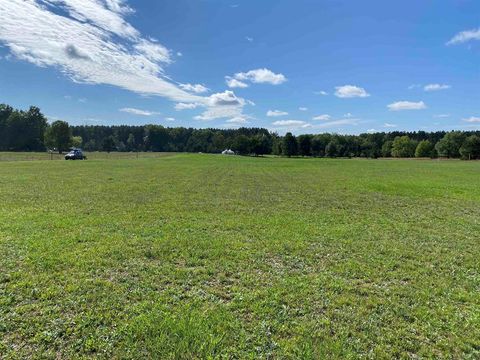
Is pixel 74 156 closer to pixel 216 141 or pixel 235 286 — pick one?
pixel 235 286

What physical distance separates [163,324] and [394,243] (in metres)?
6.20

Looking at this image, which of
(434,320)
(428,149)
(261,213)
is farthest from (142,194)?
(428,149)

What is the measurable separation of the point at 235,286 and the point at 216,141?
137 meters

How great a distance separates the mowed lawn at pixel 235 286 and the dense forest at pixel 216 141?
101 metres

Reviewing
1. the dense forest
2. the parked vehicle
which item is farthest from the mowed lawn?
the dense forest

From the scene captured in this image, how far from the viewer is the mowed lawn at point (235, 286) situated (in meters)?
3.46

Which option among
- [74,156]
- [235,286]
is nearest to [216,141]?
[74,156]

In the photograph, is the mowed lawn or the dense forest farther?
the dense forest

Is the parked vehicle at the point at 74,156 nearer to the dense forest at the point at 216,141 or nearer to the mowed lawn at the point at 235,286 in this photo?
the dense forest at the point at 216,141

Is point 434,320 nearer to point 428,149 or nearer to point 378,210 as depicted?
point 378,210

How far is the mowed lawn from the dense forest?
101447 millimetres

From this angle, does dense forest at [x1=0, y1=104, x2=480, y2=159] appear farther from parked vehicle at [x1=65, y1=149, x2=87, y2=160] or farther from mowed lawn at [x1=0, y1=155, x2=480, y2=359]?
mowed lawn at [x1=0, y1=155, x2=480, y2=359]

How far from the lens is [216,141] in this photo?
13975 centimetres

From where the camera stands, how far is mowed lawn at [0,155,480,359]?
346 cm
